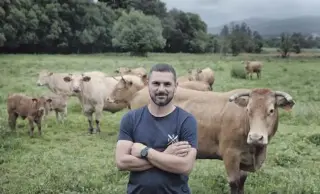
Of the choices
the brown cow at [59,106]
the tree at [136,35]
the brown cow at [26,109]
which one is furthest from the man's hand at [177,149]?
the tree at [136,35]

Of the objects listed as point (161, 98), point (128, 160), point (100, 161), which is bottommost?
point (100, 161)

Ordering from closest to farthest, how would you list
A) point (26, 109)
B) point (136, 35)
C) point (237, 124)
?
point (237, 124) → point (26, 109) → point (136, 35)

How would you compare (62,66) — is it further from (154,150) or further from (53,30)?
(154,150)

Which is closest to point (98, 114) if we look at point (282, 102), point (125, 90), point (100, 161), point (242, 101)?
point (125, 90)

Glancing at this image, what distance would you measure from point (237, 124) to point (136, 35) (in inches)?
2498

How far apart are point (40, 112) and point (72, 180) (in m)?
5.93

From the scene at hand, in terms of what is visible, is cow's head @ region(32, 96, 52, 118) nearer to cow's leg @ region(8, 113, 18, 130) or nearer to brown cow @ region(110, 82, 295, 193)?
cow's leg @ region(8, 113, 18, 130)

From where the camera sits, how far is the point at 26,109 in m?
13.8

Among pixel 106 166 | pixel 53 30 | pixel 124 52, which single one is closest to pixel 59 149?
pixel 106 166

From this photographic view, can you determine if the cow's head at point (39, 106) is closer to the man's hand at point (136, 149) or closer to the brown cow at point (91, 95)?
the brown cow at point (91, 95)

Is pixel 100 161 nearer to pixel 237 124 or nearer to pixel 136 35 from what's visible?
pixel 237 124

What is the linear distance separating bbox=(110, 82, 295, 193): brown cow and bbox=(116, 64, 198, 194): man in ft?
7.96

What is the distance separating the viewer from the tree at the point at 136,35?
67.9 meters

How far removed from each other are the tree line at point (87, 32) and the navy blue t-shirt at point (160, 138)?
50607 mm
